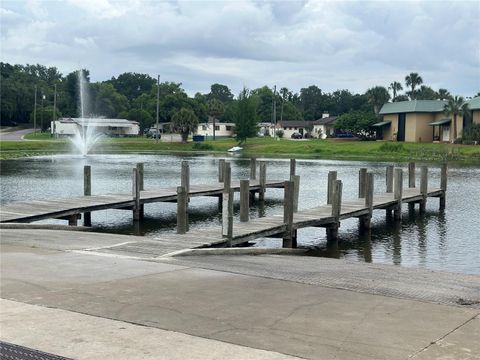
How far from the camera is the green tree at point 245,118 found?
95.5m

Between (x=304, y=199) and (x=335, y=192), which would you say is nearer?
(x=335, y=192)

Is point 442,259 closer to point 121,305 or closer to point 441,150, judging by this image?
point 121,305

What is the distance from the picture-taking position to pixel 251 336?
6.82 metres

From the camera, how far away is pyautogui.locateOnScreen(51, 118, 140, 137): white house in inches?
4381

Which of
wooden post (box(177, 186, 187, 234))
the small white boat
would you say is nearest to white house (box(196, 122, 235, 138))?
the small white boat

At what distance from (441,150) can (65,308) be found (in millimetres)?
74405

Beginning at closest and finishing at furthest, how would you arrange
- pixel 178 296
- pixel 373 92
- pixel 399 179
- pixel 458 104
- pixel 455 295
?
pixel 178 296 → pixel 455 295 → pixel 399 179 → pixel 458 104 → pixel 373 92

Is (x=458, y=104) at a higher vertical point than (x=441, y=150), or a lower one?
higher

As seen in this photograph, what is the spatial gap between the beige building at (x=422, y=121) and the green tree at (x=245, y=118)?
62.8 ft

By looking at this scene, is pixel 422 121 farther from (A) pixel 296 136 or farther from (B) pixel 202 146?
(A) pixel 296 136

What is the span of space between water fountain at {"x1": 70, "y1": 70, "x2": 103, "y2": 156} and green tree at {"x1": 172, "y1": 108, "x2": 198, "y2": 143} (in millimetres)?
13008

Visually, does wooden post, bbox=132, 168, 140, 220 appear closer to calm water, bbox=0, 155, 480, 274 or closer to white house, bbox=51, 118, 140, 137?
calm water, bbox=0, 155, 480, 274

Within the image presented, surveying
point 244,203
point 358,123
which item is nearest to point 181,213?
point 244,203

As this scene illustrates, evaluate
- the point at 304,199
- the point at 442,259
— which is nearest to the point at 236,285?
the point at 442,259
